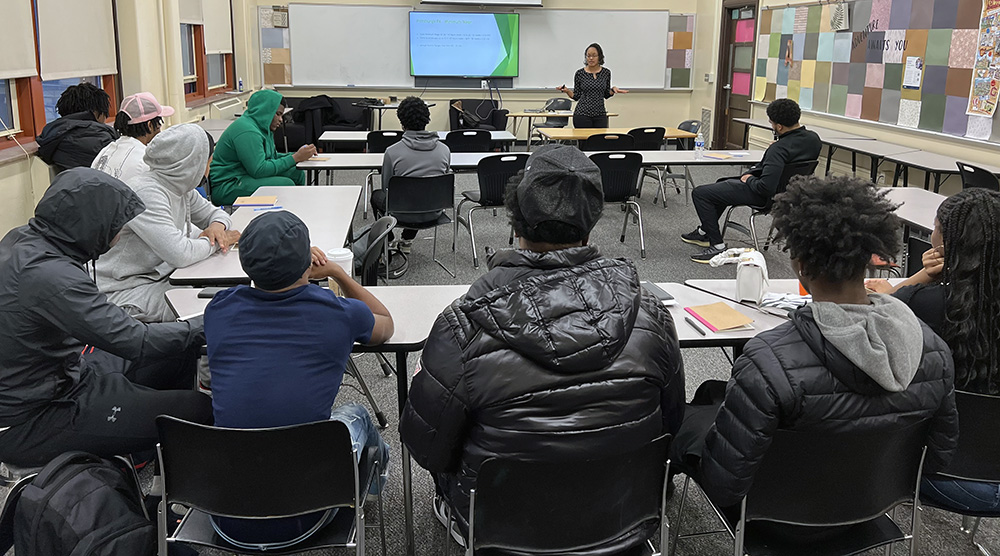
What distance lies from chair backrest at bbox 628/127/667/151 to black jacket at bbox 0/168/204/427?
220 inches

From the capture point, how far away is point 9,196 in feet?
13.8

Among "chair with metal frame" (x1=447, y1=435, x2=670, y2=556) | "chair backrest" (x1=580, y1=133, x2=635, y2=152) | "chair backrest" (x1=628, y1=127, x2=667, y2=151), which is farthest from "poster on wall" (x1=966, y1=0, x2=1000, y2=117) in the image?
"chair with metal frame" (x1=447, y1=435, x2=670, y2=556)

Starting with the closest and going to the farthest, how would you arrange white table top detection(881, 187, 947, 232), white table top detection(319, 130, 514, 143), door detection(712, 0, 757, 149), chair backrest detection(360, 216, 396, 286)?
1. chair backrest detection(360, 216, 396, 286)
2. white table top detection(881, 187, 947, 232)
3. white table top detection(319, 130, 514, 143)
4. door detection(712, 0, 757, 149)

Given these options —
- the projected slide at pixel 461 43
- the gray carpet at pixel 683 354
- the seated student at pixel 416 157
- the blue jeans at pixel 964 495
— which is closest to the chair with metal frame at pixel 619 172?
the gray carpet at pixel 683 354

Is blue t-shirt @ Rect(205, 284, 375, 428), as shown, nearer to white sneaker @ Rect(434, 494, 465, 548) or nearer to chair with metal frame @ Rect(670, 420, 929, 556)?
white sneaker @ Rect(434, 494, 465, 548)

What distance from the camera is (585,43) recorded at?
1082 cm

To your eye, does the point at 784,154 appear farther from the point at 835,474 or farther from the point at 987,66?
the point at 835,474

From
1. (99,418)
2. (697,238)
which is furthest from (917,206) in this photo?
(99,418)

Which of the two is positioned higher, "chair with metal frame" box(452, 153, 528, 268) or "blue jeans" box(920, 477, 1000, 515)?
"chair with metal frame" box(452, 153, 528, 268)

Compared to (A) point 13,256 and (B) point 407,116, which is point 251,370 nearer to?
(A) point 13,256

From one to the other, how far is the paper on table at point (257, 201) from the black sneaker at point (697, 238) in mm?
3267

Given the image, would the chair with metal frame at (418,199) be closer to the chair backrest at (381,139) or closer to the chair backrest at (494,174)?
the chair backrest at (494,174)

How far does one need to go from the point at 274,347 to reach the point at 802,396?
1111 mm

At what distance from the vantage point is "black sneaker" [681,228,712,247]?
586 cm
